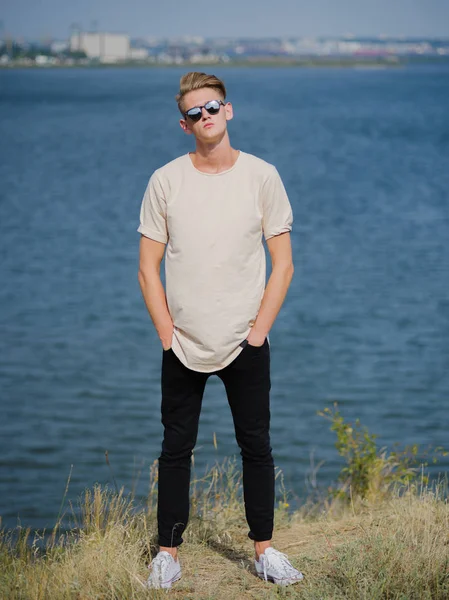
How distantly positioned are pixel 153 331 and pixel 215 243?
31.2ft

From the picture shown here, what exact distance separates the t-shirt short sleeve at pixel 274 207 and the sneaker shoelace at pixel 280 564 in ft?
3.89

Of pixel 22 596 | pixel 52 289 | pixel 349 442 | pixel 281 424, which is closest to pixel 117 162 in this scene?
pixel 52 289

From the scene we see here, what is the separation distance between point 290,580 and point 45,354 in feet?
28.8

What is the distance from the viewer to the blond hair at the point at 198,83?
12.4 ft

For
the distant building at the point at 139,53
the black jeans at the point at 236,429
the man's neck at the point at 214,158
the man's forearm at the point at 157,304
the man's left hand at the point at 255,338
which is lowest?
the black jeans at the point at 236,429

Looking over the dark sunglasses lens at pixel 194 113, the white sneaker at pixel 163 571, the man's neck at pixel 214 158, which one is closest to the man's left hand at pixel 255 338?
the man's neck at pixel 214 158

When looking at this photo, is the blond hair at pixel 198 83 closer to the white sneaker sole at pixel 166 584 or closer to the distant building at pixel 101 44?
the white sneaker sole at pixel 166 584

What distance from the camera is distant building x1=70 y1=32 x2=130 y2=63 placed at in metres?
127

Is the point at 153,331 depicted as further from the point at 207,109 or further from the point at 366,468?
the point at 207,109

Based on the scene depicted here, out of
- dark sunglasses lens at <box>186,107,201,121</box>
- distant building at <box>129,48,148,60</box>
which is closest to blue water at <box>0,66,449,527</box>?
dark sunglasses lens at <box>186,107,201,121</box>

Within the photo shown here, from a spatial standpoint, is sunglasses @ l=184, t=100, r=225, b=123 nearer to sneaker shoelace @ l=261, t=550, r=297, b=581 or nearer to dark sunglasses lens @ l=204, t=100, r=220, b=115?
dark sunglasses lens @ l=204, t=100, r=220, b=115

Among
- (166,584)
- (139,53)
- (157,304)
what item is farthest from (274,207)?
(139,53)

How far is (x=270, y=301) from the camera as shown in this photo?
Answer: 3.84 metres

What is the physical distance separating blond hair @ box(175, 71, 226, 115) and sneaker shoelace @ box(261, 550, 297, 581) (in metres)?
1.67
